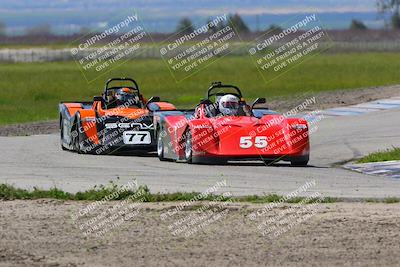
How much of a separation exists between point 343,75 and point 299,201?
46.3 m

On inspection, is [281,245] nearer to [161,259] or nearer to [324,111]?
[161,259]

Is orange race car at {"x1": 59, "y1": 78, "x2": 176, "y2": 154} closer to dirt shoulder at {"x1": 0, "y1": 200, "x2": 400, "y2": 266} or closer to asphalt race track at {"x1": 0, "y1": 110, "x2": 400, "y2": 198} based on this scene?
asphalt race track at {"x1": 0, "y1": 110, "x2": 400, "y2": 198}

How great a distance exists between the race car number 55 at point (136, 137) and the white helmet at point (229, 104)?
2.46 meters

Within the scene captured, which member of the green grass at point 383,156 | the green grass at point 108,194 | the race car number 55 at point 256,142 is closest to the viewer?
the green grass at point 108,194

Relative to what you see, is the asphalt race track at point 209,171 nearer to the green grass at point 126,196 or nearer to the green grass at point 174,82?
the green grass at point 126,196

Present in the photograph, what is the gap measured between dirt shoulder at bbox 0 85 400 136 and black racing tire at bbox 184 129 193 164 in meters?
8.54

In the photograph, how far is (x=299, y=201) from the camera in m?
14.7

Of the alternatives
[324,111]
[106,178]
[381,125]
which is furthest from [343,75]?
[106,178]

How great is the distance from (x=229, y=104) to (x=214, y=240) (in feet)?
32.4

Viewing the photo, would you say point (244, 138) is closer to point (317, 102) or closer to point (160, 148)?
point (160, 148)

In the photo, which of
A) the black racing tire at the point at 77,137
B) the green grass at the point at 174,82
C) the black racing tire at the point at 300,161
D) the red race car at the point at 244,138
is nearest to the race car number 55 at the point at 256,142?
the red race car at the point at 244,138

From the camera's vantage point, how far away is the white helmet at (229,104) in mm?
21984

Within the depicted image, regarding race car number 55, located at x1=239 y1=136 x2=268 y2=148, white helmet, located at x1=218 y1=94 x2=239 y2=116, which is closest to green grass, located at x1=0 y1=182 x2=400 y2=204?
race car number 55, located at x1=239 y1=136 x2=268 y2=148

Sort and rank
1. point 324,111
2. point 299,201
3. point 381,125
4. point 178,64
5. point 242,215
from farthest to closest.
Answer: point 178,64, point 324,111, point 381,125, point 299,201, point 242,215
